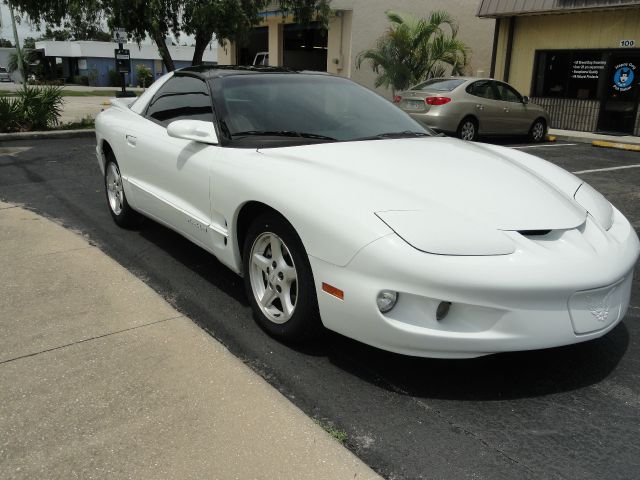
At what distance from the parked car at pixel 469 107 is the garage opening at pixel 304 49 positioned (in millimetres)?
13194

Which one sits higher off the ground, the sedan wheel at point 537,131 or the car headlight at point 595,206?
the car headlight at point 595,206

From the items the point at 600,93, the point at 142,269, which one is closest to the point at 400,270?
the point at 142,269

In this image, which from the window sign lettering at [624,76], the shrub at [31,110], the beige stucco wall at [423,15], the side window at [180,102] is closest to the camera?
the side window at [180,102]

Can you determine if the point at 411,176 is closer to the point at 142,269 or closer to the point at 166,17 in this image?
the point at 142,269

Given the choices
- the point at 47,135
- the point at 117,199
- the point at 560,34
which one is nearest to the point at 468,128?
the point at 560,34

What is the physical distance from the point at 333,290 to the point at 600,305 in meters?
1.23

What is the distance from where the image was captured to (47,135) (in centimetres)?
1135

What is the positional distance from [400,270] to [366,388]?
669mm

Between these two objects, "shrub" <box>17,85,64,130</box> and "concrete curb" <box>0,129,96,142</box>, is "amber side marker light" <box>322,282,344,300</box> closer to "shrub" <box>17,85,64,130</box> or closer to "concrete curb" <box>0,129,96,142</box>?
"concrete curb" <box>0,129,96,142</box>

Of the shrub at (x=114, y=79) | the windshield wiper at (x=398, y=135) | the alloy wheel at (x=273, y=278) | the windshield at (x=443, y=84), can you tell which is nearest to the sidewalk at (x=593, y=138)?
the windshield at (x=443, y=84)

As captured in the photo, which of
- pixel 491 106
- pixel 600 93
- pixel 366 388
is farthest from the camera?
pixel 600 93

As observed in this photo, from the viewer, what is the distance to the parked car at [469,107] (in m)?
11.9

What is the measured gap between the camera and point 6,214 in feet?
19.1

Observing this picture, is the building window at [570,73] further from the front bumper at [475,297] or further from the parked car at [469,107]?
the front bumper at [475,297]
